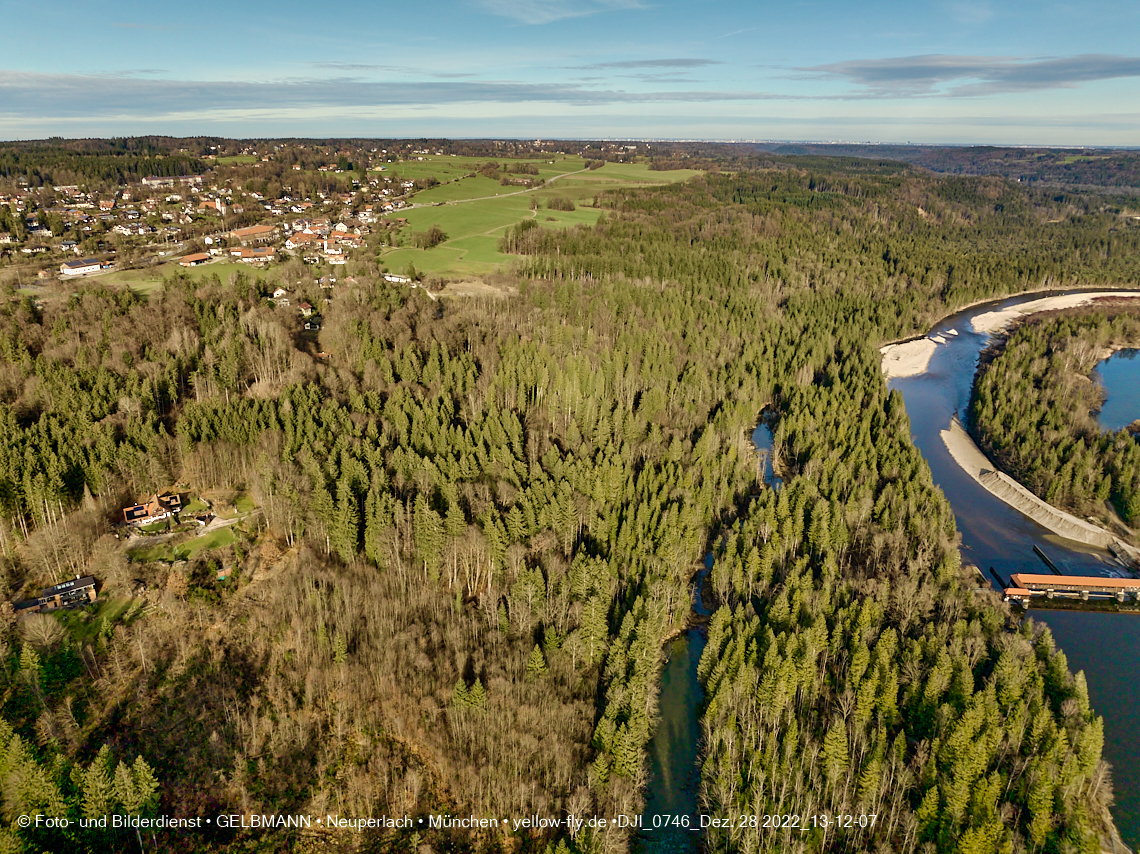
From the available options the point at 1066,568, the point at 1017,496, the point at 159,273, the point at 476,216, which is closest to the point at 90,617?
the point at 159,273

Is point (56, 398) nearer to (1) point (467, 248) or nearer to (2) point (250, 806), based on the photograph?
(2) point (250, 806)

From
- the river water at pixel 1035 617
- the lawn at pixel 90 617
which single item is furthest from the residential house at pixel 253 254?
the river water at pixel 1035 617

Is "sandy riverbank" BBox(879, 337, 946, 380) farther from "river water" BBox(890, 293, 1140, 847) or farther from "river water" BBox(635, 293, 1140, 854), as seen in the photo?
"river water" BBox(635, 293, 1140, 854)

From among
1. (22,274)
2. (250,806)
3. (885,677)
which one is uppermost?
(22,274)

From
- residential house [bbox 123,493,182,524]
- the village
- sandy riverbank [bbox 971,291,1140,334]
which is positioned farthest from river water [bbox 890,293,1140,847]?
the village

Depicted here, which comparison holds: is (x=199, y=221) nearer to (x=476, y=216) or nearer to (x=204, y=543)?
(x=476, y=216)

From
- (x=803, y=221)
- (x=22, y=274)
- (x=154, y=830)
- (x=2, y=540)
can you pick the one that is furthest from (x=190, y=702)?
(x=803, y=221)
